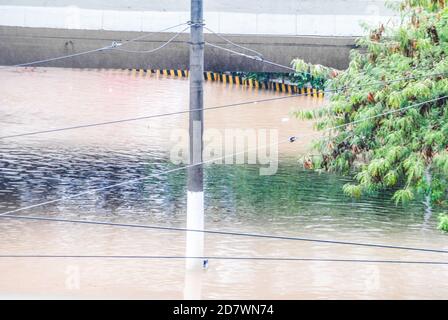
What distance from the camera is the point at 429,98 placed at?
16.0 meters

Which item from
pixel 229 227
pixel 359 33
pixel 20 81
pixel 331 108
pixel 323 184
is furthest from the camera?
pixel 20 81

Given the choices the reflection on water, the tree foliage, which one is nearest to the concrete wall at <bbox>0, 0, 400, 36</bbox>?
the reflection on water

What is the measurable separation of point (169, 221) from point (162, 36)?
360cm

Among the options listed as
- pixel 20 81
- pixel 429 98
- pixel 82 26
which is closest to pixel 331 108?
pixel 429 98

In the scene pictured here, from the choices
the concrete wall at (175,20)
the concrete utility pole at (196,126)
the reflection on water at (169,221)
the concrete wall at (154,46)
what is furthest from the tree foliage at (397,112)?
the concrete wall at (175,20)

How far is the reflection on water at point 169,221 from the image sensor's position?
1560 cm

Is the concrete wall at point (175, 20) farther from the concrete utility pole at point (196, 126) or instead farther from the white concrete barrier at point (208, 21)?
the concrete utility pole at point (196, 126)

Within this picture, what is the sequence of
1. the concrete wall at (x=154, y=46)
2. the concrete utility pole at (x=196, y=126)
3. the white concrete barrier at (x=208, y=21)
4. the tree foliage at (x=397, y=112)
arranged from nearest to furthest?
the concrete utility pole at (x=196, y=126) → the tree foliage at (x=397, y=112) → the concrete wall at (x=154, y=46) → the white concrete barrier at (x=208, y=21)

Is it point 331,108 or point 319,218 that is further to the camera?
point 319,218

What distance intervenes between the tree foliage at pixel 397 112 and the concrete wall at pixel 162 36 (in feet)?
11.4

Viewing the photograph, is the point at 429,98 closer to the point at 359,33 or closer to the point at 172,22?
the point at 359,33

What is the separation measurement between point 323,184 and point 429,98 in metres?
8.23

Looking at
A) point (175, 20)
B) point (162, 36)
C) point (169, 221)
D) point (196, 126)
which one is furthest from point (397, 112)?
point (175, 20)
